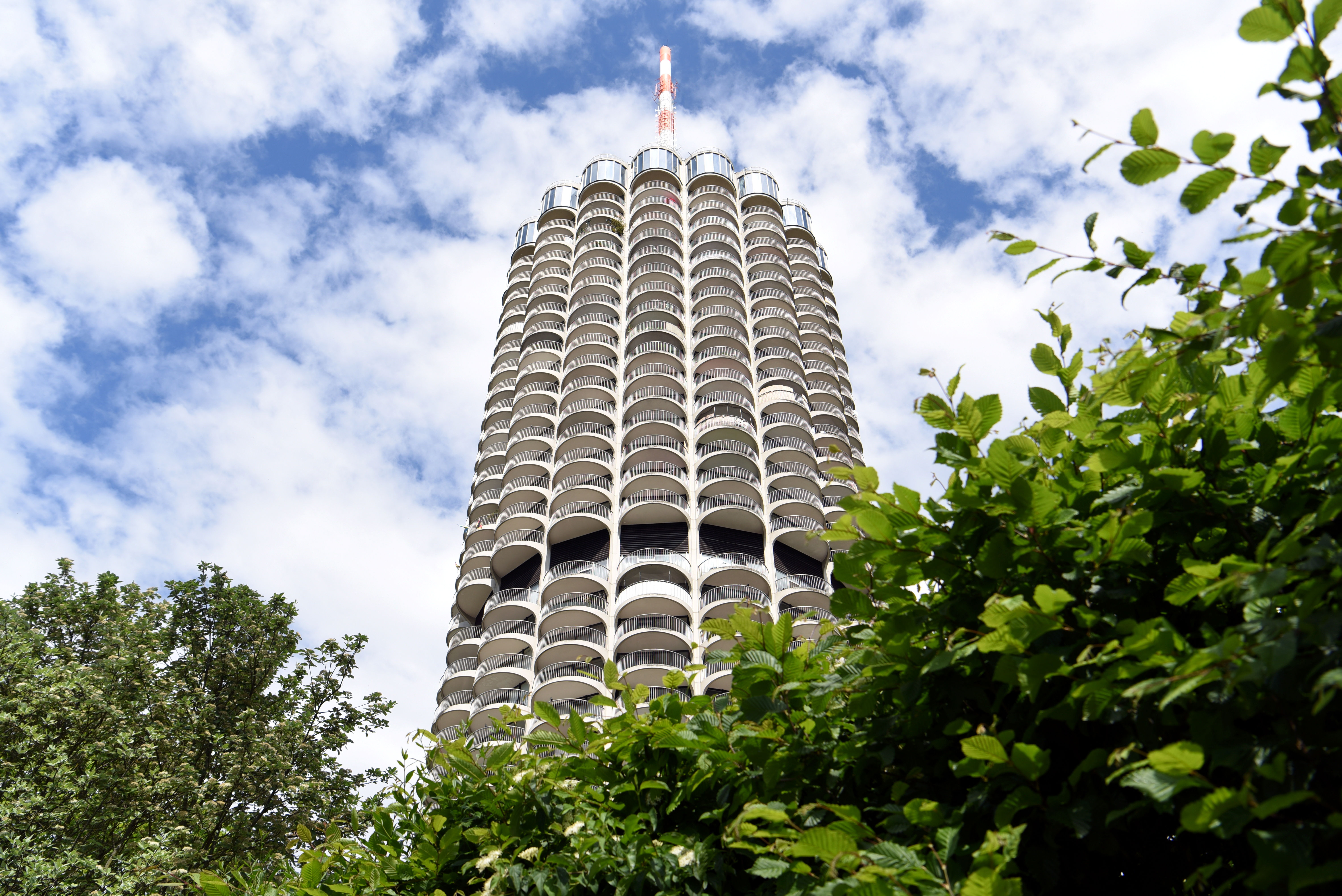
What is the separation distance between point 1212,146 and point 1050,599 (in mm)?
1687

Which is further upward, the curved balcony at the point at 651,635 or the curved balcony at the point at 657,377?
the curved balcony at the point at 657,377

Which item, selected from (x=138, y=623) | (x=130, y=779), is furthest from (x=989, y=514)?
(x=138, y=623)

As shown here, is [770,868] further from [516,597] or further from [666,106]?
[666,106]

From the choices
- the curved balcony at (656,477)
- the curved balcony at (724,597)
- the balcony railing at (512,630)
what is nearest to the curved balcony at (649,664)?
the curved balcony at (724,597)

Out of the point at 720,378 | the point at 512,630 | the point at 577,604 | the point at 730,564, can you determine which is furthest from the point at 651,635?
the point at 720,378

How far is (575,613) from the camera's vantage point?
155 ft

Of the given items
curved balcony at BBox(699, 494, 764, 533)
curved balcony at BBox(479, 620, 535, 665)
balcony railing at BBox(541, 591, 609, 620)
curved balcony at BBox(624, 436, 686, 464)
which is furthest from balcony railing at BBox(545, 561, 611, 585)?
curved balcony at BBox(624, 436, 686, 464)

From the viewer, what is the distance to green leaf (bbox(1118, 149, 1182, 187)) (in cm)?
315

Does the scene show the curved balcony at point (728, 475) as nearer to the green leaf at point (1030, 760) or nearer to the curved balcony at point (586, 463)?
the curved balcony at point (586, 463)

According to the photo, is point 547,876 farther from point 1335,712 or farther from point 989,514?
point 1335,712

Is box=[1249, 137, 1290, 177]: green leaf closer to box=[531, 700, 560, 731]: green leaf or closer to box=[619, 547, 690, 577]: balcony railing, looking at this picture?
box=[531, 700, 560, 731]: green leaf

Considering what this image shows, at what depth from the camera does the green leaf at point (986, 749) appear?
11.1 ft

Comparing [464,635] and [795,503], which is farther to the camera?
[464,635]

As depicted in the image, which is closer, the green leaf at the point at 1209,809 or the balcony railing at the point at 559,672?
the green leaf at the point at 1209,809
